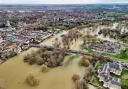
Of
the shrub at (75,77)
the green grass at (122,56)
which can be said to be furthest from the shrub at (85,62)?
the green grass at (122,56)

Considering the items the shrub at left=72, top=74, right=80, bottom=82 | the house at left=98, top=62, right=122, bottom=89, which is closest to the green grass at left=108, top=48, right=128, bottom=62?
the house at left=98, top=62, right=122, bottom=89

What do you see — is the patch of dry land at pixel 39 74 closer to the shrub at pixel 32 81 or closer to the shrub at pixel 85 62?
the shrub at pixel 32 81

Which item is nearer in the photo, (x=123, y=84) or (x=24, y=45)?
(x=123, y=84)

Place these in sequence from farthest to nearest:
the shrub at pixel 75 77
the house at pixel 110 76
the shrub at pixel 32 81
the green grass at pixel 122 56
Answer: the green grass at pixel 122 56
the shrub at pixel 75 77
the shrub at pixel 32 81
the house at pixel 110 76

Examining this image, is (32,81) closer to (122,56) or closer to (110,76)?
(110,76)

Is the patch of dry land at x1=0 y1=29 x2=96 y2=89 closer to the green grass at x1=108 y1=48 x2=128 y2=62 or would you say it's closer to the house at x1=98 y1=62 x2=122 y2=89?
the house at x1=98 y1=62 x2=122 y2=89

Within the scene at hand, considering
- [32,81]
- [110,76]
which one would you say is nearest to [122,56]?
[110,76]

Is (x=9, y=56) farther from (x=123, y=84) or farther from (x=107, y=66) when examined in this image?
(x=123, y=84)

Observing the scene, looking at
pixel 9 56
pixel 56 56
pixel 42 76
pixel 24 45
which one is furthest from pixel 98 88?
pixel 24 45
